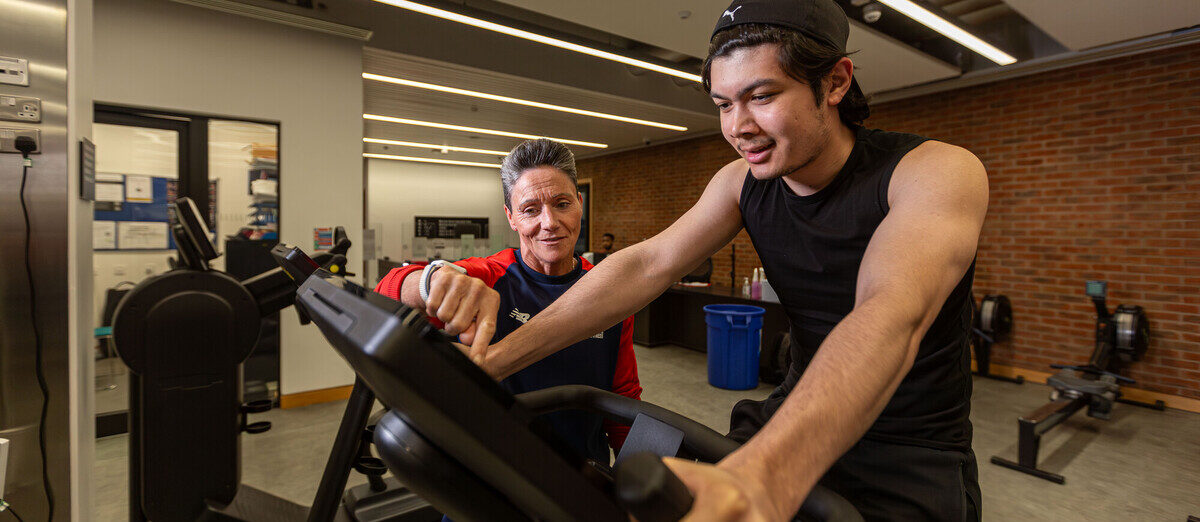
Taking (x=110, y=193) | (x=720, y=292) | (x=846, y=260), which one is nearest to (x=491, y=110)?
(x=720, y=292)

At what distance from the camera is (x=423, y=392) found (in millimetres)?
369

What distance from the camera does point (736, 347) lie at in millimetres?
4805

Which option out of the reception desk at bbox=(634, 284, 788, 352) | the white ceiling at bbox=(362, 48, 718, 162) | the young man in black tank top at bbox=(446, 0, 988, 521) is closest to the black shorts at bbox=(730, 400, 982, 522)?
the young man in black tank top at bbox=(446, 0, 988, 521)

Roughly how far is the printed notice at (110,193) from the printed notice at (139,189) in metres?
0.03

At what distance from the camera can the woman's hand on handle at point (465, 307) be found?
83 centimetres

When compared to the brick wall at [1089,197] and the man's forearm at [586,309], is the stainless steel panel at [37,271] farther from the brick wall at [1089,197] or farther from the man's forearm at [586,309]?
the brick wall at [1089,197]

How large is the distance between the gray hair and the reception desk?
4206 mm

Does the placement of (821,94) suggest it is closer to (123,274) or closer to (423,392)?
(423,392)

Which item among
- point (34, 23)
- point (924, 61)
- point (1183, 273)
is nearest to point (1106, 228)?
point (1183, 273)

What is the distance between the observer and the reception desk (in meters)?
6.08

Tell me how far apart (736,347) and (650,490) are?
4.65 m

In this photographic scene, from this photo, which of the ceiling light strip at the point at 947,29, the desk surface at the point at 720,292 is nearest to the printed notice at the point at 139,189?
the desk surface at the point at 720,292

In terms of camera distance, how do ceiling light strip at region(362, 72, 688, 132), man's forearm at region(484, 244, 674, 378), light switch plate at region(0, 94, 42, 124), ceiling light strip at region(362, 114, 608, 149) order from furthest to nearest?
ceiling light strip at region(362, 114, 608, 149) < ceiling light strip at region(362, 72, 688, 132) < light switch plate at region(0, 94, 42, 124) < man's forearm at region(484, 244, 674, 378)

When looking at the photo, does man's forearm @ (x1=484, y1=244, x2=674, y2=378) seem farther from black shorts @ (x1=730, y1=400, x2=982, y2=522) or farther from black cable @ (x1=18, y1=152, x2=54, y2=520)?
black cable @ (x1=18, y1=152, x2=54, y2=520)
